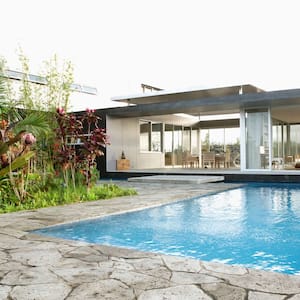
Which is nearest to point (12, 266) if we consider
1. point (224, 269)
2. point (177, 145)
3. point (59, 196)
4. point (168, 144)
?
point (224, 269)

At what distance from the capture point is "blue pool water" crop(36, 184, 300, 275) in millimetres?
4047

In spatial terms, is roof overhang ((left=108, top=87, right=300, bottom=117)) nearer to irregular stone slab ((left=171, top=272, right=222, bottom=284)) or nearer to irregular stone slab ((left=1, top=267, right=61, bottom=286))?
irregular stone slab ((left=171, top=272, right=222, bottom=284))

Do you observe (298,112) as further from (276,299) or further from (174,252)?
(276,299)

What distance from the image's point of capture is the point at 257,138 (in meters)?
14.5

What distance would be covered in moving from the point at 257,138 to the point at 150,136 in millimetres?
6946

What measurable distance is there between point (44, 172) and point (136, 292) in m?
6.56

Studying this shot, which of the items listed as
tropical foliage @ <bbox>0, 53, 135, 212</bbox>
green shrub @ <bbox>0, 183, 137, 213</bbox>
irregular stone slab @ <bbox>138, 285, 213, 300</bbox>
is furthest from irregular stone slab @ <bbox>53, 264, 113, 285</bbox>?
tropical foliage @ <bbox>0, 53, 135, 212</bbox>

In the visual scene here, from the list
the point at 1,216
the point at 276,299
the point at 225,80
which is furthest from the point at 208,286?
the point at 225,80

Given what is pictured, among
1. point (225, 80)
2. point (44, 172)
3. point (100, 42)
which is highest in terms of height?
point (100, 42)

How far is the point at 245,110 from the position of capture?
14.7m

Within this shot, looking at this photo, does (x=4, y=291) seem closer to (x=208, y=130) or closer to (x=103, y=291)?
(x=103, y=291)

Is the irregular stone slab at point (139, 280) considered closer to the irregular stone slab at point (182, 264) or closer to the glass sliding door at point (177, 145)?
the irregular stone slab at point (182, 264)

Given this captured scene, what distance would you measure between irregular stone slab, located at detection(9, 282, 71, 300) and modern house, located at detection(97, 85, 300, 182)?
37.2ft

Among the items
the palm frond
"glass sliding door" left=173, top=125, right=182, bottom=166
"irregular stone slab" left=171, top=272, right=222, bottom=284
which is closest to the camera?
"irregular stone slab" left=171, top=272, right=222, bottom=284
